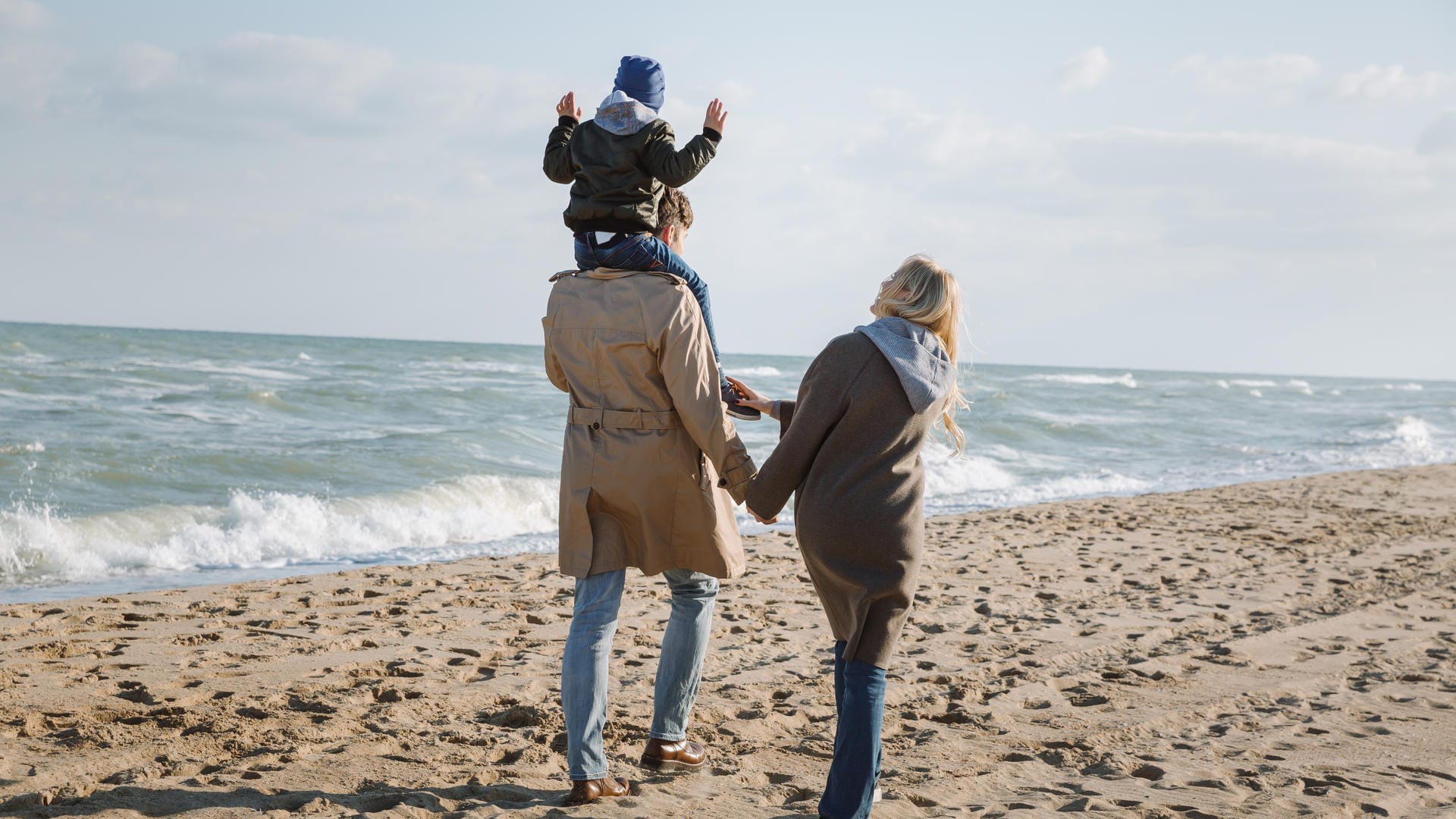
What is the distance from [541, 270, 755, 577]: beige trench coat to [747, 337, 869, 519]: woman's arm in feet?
0.47

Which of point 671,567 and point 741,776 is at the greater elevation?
point 671,567

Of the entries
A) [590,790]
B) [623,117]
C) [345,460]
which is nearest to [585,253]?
[623,117]

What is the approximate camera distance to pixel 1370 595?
267 inches

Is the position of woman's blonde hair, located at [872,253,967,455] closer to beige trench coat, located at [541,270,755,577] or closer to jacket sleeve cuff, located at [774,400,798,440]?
jacket sleeve cuff, located at [774,400,798,440]

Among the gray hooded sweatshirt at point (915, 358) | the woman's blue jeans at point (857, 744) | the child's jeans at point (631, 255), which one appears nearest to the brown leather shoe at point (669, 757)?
the woman's blue jeans at point (857, 744)

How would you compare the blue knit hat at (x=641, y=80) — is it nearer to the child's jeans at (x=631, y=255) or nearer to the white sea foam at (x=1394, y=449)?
the child's jeans at (x=631, y=255)

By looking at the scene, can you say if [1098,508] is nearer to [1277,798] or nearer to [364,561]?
[364,561]

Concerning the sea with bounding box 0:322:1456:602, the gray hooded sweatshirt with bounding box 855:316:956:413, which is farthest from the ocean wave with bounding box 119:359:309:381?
the gray hooded sweatshirt with bounding box 855:316:956:413

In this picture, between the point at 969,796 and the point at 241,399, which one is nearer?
→ the point at 969,796

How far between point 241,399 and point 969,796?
17536mm

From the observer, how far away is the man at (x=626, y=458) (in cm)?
289

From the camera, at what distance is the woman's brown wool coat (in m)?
2.74

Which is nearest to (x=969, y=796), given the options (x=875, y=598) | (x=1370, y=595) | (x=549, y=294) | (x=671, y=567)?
(x=875, y=598)

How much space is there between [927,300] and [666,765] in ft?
5.67
